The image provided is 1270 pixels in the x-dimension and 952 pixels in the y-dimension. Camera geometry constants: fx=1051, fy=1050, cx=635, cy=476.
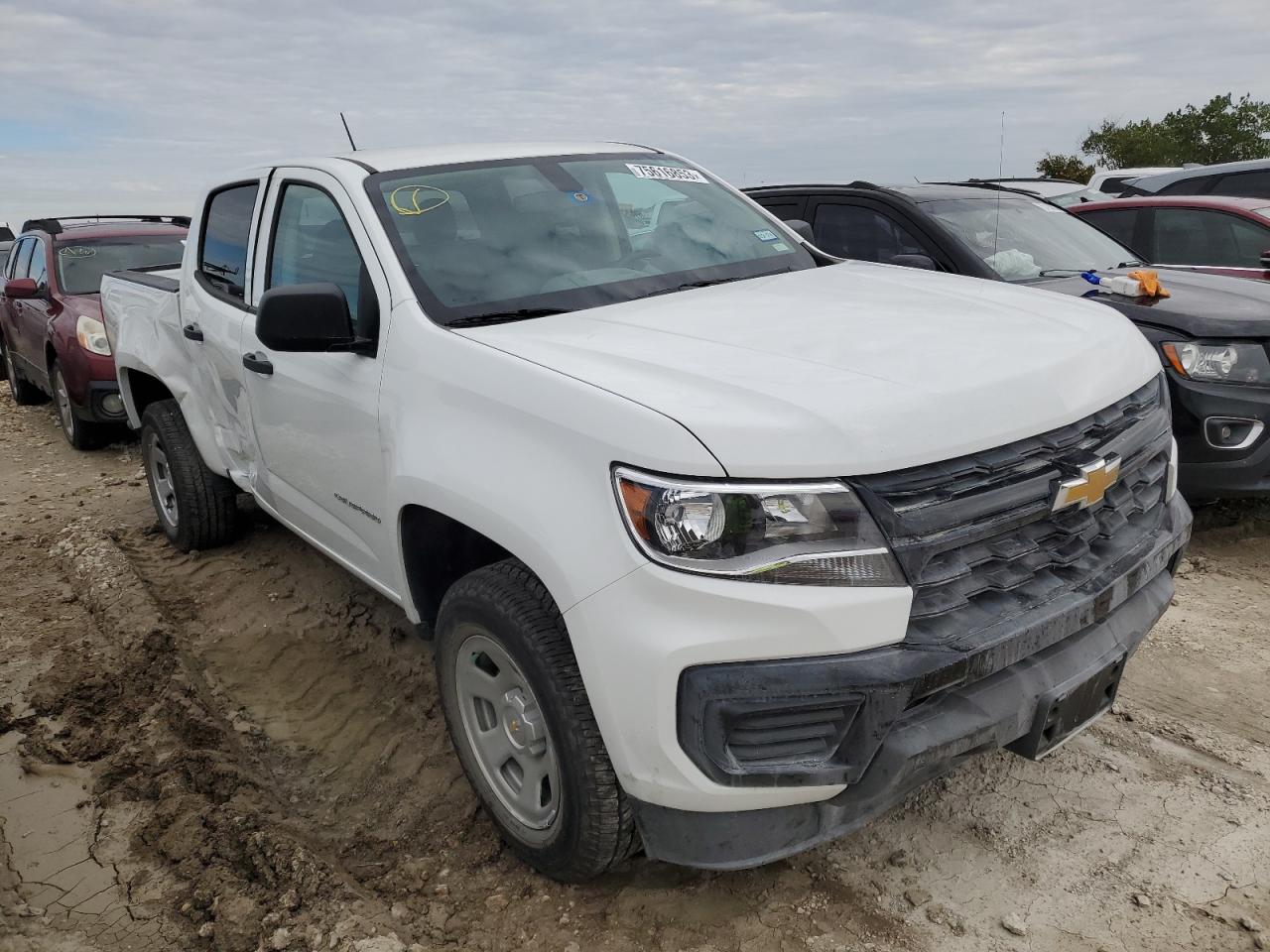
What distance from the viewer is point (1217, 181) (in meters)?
8.64

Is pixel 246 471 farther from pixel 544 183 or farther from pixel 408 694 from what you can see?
pixel 544 183

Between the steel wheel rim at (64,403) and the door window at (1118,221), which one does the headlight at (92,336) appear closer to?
the steel wheel rim at (64,403)

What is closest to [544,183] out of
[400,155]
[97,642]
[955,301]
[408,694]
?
[400,155]

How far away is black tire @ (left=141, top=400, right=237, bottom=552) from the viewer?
5.06 m

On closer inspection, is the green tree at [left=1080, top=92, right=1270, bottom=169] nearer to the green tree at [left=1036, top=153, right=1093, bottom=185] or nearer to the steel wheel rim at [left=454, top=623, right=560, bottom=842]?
the green tree at [left=1036, top=153, right=1093, bottom=185]

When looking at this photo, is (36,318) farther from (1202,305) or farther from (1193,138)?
(1193,138)

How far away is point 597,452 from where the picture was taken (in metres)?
2.21

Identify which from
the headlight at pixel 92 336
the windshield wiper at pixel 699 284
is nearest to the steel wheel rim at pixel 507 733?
the windshield wiper at pixel 699 284

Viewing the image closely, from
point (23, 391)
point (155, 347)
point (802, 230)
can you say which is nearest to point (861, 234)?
point (802, 230)

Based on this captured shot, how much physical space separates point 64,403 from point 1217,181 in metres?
9.57

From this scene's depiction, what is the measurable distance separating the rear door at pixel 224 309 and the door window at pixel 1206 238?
19.6 ft

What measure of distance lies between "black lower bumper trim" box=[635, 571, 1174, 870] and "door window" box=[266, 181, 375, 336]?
5.72ft

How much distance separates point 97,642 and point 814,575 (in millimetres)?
3593

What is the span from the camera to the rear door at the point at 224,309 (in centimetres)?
408
